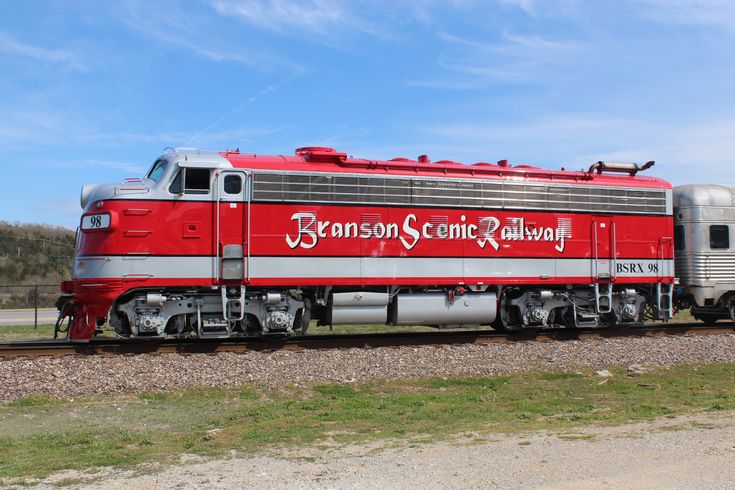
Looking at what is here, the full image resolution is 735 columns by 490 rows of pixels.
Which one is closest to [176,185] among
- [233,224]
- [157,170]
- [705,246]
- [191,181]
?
[191,181]

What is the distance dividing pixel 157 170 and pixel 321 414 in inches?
312

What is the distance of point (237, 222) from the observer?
46.3ft

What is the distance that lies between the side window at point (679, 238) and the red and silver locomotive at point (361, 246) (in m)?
1.08

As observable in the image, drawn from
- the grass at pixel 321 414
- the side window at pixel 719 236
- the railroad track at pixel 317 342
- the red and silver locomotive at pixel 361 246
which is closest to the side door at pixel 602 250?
the red and silver locomotive at pixel 361 246

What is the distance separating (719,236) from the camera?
18750mm

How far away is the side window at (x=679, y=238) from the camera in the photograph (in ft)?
61.9

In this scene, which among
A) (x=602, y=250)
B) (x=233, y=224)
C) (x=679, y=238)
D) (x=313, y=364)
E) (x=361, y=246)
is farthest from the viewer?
(x=679, y=238)

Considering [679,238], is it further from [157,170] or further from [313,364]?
[157,170]

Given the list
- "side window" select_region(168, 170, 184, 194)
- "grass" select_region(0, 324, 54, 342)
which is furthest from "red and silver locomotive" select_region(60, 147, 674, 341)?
"grass" select_region(0, 324, 54, 342)

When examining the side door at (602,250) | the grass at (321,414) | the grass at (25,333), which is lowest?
the grass at (321,414)

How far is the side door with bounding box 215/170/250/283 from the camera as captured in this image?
550 inches

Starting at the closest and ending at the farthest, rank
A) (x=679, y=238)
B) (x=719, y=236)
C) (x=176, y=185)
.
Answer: (x=176, y=185)
(x=719, y=236)
(x=679, y=238)

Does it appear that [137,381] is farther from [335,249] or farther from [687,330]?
[687,330]

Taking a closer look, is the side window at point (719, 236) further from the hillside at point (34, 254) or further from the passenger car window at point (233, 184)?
the hillside at point (34, 254)
